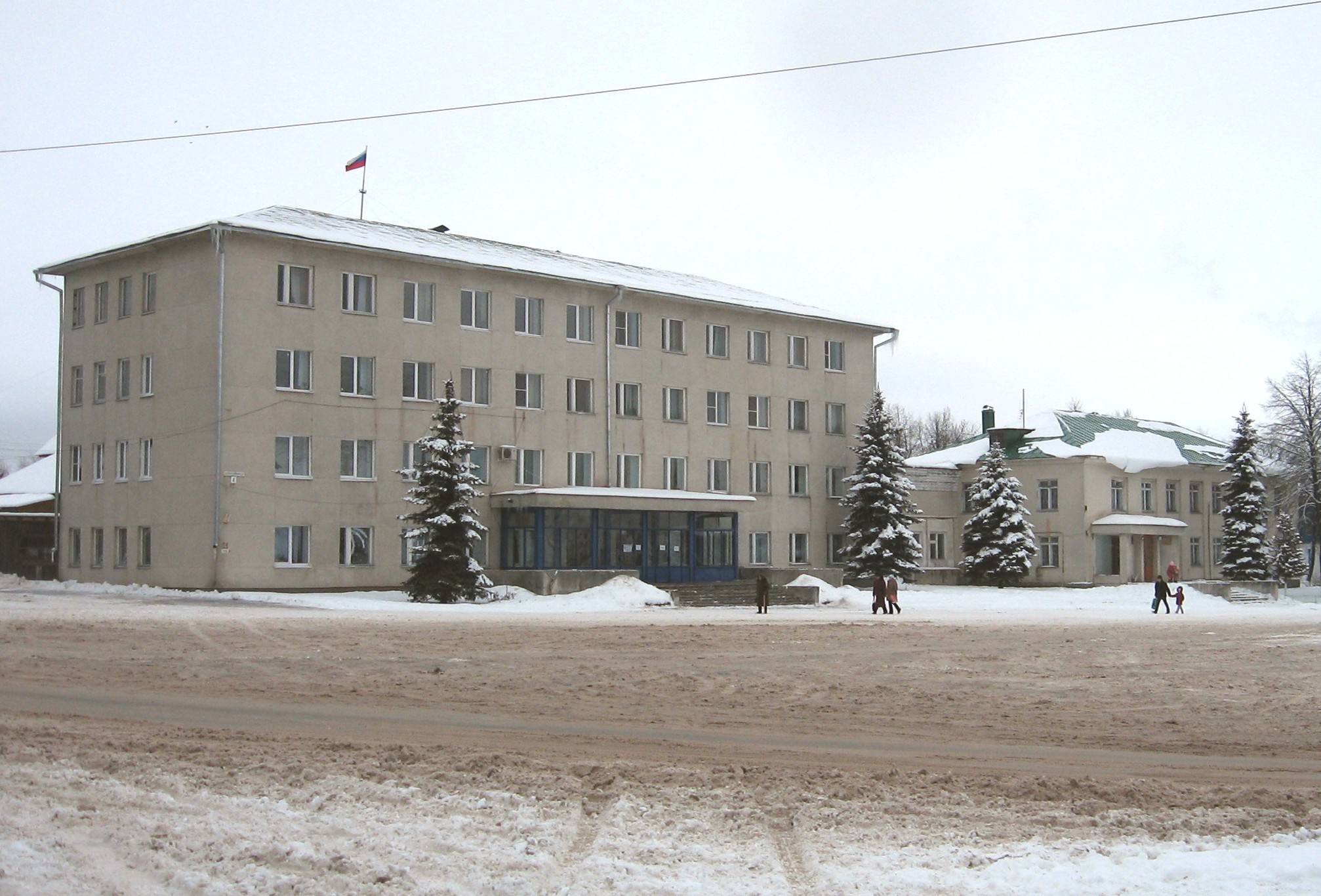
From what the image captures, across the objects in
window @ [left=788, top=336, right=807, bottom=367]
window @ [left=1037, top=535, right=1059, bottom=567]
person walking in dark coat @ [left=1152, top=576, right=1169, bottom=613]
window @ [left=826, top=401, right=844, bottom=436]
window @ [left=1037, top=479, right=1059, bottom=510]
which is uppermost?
window @ [left=788, top=336, right=807, bottom=367]

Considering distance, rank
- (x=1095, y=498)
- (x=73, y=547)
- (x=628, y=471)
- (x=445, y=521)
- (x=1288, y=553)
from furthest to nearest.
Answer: (x=1288, y=553) < (x=1095, y=498) < (x=628, y=471) < (x=73, y=547) < (x=445, y=521)

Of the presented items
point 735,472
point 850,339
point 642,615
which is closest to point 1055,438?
point 850,339

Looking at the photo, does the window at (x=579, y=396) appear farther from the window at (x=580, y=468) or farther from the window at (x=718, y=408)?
the window at (x=718, y=408)

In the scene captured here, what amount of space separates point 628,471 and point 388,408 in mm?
10471

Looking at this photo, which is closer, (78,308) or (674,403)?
(78,308)

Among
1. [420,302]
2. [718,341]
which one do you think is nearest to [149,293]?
[420,302]

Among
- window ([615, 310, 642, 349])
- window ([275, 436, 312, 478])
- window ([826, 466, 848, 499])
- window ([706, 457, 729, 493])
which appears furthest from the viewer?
window ([826, 466, 848, 499])

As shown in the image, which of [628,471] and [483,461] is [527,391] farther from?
[628,471]

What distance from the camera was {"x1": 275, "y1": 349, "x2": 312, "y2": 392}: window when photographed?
43.3 m

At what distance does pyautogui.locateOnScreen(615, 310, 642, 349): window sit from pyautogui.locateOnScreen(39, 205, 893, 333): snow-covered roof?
48.0 inches

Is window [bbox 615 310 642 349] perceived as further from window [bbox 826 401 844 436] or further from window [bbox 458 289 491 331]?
window [bbox 826 401 844 436]

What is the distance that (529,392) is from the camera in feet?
161

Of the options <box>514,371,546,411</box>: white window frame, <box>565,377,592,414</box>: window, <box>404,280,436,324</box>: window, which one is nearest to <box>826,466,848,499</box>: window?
<box>565,377,592,414</box>: window

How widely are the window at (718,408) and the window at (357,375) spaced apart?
48.4 ft
